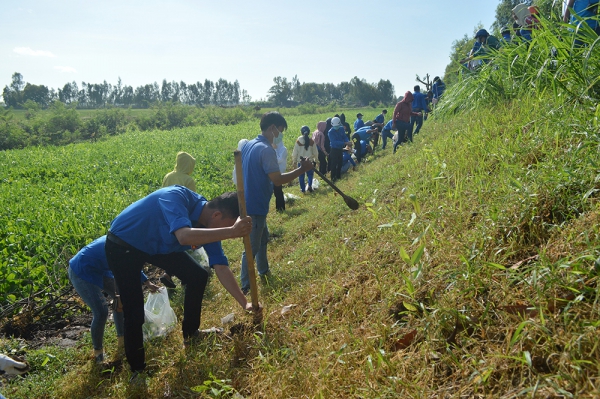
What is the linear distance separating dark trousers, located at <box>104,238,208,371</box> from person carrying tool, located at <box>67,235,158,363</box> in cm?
31

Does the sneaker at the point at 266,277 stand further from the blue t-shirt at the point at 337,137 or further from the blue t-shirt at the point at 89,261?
the blue t-shirt at the point at 337,137

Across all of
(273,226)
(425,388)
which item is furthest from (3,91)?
(425,388)

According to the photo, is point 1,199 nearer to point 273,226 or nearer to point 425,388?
point 273,226

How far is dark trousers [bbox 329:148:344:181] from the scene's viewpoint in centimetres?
1059

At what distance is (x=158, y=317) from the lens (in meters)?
3.82

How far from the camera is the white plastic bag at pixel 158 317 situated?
148 inches

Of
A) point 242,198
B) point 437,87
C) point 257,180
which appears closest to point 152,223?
point 242,198

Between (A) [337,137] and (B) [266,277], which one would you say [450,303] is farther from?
(A) [337,137]

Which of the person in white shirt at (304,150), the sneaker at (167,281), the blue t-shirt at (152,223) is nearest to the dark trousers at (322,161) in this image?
the person in white shirt at (304,150)

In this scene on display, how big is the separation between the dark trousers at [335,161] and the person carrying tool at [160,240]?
298 inches

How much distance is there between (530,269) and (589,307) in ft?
1.14

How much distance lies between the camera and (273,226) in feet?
24.7

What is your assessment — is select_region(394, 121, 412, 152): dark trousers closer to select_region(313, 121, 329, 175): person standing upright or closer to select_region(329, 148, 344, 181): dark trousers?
select_region(329, 148, 344, 181): dark trousers

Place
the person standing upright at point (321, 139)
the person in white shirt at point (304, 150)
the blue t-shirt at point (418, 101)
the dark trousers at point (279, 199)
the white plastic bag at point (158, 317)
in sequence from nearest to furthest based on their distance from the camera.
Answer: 1. the white plastic bag at point (158, 317)
2. the dark trousers at point (279, 199)
3. the person in white shirt at point (304, 150)
4. the blue t-shirt at point (418, 101)
5. the person standing upright at point (321, 139)
